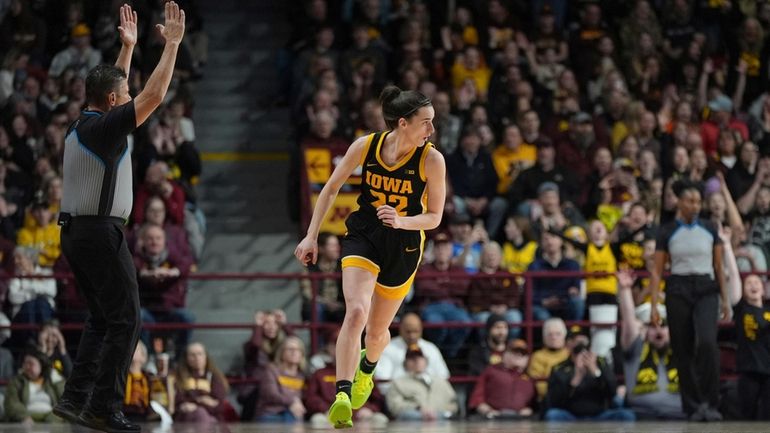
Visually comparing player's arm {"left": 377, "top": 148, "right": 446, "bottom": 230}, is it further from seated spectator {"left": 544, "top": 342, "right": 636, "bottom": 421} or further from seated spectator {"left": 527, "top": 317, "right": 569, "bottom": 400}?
seated spectator {"left": 527, "top": 317, "right": 569, "bottom": 400}

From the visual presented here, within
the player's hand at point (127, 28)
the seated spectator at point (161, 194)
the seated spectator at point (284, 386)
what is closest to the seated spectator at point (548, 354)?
the seated spectator at point (284, 386)

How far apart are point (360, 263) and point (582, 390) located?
5018 mm

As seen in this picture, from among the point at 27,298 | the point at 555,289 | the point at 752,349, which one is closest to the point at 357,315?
the point at 752,349

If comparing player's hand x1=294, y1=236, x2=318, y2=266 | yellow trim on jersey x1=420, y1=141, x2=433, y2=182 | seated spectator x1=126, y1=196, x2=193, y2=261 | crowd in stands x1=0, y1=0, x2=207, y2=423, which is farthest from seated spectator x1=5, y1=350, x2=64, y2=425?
yellow trim on jersey x1=420, y1=141, x2=433, y2=182

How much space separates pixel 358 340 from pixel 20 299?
633 centimetres

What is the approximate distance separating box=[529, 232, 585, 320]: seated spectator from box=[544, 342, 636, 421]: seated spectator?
1.06 metres

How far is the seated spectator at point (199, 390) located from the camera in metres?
13.6

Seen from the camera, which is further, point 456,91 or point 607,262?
point 456,91

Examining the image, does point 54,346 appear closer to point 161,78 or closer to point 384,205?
point 384,205

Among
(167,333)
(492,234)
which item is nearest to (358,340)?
(167,333)

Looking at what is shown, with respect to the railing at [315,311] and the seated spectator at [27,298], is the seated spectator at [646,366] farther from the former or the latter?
the seated spectator at [27,298]

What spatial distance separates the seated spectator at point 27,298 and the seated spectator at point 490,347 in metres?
4.23

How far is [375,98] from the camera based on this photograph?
1788 centimetres

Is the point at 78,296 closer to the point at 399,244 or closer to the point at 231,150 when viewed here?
the point at 231,150
